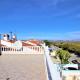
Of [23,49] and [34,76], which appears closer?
[34,76]

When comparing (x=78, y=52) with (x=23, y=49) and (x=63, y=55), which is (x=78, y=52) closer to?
(x=63, y=55)

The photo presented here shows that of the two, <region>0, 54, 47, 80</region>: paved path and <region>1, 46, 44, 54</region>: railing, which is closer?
<region>0, 54, 47, 80</region>: paved path

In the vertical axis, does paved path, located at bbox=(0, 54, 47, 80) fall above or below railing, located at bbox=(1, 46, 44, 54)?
below

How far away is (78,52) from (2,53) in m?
55.1

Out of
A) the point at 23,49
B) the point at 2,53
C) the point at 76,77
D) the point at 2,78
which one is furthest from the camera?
the point at 76,77

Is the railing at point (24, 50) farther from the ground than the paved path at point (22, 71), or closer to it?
farther from the ground

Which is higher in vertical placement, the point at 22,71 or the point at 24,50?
the point at 24,50

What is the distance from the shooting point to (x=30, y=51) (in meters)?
11.6

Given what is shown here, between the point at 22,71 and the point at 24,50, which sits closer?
the point at 22,71

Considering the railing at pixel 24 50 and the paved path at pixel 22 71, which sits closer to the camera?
the paved path at pixel 22 71

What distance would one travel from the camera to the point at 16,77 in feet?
16.2

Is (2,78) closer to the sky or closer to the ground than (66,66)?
closer to the sky

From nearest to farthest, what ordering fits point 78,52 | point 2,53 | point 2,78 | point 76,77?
point 2,78 < point 2,53 < point 76,77 < point 78,52

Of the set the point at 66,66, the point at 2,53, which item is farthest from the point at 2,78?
the point at 66,66
